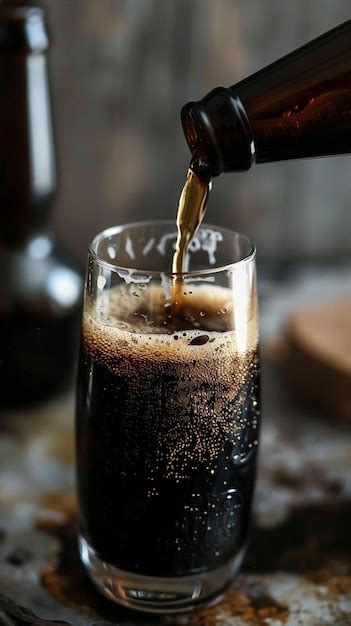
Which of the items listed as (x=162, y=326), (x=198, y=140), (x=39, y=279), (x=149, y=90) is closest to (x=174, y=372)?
(x=162, y=326)

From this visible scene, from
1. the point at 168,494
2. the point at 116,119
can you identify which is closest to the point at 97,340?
the point at 168,494

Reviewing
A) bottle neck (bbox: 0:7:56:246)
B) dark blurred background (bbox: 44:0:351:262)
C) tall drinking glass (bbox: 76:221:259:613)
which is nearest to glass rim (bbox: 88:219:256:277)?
tall drinking glass (bbox: 76:221:259:613)

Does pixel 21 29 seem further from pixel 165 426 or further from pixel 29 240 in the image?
pixel 165 426

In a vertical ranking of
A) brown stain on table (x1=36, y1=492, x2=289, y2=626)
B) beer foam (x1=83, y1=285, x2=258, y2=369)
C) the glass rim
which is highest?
the glass rim

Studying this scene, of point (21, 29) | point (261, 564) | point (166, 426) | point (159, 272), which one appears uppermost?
point (21, 29)

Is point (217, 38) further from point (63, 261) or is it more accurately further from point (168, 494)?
point (168, 494)

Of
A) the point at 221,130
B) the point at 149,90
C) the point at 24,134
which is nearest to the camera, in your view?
the point at 221,130

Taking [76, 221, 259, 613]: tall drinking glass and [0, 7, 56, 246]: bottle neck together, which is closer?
[76, 221, 259, 613]: tall drinking glass

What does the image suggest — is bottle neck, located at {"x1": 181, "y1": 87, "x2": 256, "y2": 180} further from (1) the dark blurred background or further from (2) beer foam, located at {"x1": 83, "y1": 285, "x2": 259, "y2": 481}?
(1) the dark blurred background
